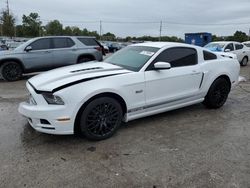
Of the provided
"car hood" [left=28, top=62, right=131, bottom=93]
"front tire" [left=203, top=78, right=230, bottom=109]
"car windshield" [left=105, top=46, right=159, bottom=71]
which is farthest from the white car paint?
"car hood" [left=28, top=62, right=131, bottom=93]

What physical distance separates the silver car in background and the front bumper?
5.44 m

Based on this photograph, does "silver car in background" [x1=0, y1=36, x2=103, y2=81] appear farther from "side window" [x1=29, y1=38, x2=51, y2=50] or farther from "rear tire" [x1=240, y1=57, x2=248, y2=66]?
"rear tire" [x1=240, y1=57, x2=248, y2=66]

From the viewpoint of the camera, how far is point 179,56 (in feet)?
16.6

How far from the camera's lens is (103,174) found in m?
3.10

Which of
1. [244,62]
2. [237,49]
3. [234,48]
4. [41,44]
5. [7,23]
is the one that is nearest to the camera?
[41,44]

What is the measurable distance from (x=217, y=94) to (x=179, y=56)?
139 centimetres

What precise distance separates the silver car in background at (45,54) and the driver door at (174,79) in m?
4.35

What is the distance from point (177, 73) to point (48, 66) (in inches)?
252

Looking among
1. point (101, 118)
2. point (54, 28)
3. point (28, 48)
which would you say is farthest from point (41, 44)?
point (54, 28)

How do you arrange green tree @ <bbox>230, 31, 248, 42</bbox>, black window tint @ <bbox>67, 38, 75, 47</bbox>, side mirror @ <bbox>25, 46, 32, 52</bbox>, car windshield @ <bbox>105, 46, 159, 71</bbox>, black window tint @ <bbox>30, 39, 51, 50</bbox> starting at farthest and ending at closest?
green tree @ <bbox>230, 31, 248, 42</bbox> → black window tint @ <bbox>67, 38, 75, 47</bbox> → black window tint @ <bbox>30, 39, 51, 50</bbox> → side mirror @ <bbox>25, 46, 32, 52</bbox> → car windshield @ <bbox>105, 46, 159, 71</bbox>

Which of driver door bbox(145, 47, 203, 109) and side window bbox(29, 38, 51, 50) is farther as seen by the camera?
side window bbox(29, 38, 51, 50)

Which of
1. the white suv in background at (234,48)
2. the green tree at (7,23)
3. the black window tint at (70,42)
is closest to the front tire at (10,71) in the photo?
the black window tint at (70,42)

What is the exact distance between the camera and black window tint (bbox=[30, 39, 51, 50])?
31.4 feet

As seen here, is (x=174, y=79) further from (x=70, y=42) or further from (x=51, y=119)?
(x=70, y=42)
